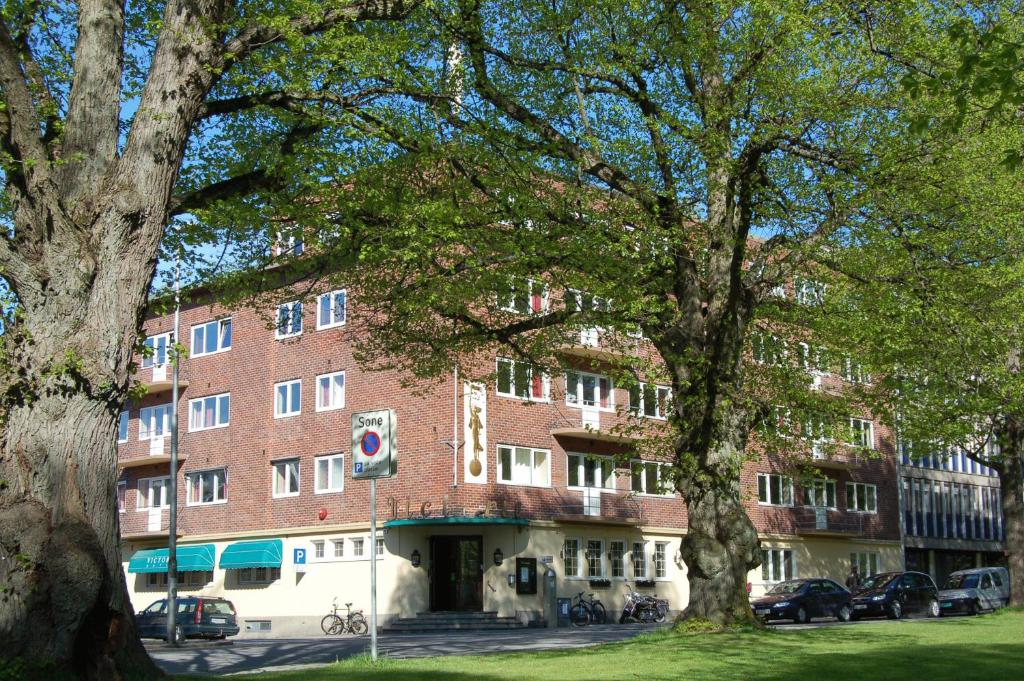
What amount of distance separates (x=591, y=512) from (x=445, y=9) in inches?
1030

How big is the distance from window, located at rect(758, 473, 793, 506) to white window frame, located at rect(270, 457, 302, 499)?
801 inches

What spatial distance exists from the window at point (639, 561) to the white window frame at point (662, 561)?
1.72 feet

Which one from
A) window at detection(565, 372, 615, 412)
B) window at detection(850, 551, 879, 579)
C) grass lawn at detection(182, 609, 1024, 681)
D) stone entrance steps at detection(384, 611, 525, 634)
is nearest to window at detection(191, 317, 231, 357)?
window at detection(565, 372, 615, 412)

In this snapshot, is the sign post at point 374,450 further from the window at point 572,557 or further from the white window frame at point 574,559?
the window at point 572,557

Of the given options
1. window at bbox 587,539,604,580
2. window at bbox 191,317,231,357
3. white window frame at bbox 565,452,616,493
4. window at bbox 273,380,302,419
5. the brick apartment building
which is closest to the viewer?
the brick apartment building

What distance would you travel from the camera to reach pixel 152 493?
48.3m

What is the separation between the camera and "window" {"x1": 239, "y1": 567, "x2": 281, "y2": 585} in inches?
1655

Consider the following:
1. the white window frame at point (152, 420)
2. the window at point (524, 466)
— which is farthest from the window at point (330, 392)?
the white window frame at point (152, 420)

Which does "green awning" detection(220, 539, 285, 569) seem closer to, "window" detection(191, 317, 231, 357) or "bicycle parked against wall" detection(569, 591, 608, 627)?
"window" detection(191, 317, 231, 357)

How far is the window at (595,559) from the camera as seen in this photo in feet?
133

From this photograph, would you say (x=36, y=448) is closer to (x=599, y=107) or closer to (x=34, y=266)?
(x=34, y=266)

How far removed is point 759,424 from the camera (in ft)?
63.9

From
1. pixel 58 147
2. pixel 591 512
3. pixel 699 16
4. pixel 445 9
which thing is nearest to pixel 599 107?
pixel 699 16

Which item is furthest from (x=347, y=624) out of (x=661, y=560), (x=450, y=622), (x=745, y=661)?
(x=745, y=661)
